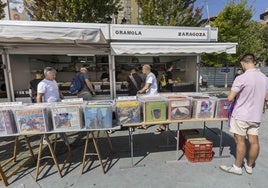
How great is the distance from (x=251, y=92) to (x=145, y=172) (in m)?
2.08

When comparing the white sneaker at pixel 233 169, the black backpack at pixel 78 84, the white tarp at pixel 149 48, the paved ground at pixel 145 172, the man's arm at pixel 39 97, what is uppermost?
the white tarp at pixel 149 48

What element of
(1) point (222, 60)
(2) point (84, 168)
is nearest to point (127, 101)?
(2) point (84, 168)

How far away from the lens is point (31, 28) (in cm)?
298

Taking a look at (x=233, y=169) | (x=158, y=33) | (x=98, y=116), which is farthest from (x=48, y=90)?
(x=158, y=33)

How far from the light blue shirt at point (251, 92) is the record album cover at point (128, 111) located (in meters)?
1.55

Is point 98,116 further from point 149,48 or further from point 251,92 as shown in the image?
point 149,48

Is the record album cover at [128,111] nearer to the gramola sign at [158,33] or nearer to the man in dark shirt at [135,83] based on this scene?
the man in dark shirt at [135,83]

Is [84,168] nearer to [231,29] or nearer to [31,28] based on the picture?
[31,28]

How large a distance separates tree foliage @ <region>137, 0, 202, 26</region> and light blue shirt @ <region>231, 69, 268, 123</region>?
10212 mm

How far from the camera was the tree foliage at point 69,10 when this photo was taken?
903 cm

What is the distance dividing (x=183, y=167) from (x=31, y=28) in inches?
140

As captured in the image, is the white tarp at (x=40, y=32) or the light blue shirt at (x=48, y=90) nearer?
the white tarp at (x=40, y=32)

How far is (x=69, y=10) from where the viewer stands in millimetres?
9188

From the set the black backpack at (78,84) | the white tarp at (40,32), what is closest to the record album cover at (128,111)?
the white tarp at (40,32)
